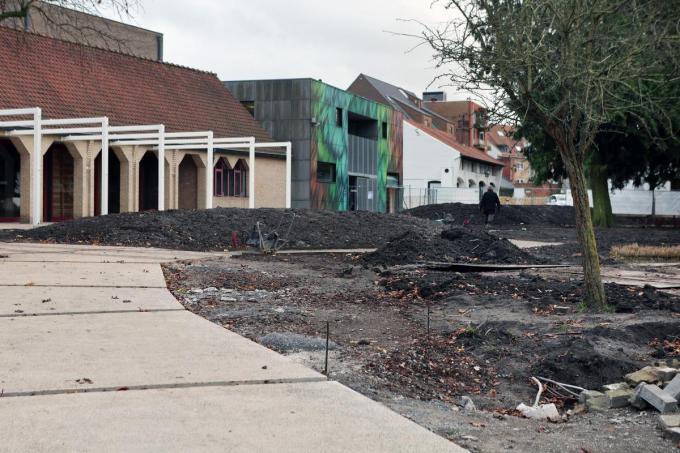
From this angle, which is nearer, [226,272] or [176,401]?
[176,401]

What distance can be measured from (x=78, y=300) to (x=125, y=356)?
287cm

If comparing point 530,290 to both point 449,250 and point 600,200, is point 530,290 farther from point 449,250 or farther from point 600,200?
point 600,200

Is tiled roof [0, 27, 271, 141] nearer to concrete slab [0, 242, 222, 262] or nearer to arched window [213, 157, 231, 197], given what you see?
arched window [213, 157, 231, 197]

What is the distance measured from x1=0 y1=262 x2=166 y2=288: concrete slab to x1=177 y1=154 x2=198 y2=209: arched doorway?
2330 centimetres

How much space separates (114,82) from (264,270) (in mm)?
22205

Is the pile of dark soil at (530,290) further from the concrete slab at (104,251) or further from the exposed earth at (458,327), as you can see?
the concrete slab at (104,251)

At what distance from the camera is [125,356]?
5844 mm

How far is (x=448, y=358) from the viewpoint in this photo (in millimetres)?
6586

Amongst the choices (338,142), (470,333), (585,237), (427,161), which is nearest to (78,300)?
(470,333)

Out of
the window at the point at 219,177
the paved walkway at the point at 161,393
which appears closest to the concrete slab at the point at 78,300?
the paved walkway at the point at 161,393

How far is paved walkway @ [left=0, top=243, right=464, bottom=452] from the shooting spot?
4.00m

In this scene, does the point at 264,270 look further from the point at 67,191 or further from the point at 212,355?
the point at 67,191

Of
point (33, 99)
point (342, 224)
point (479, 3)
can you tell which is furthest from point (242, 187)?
point (479, 3)

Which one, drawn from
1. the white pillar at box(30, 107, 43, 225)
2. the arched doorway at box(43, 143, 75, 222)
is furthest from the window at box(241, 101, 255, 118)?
the white pillar at box(30, 107, 43, 225)
